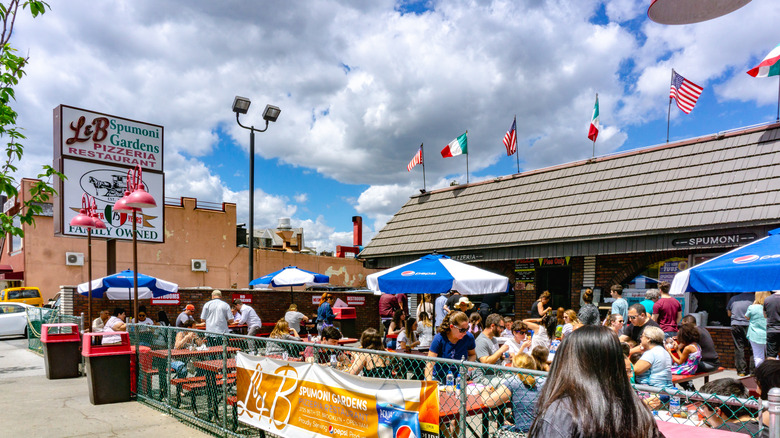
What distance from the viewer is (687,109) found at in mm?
12953

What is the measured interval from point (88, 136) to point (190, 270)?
13528mm

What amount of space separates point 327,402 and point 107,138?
604 inches

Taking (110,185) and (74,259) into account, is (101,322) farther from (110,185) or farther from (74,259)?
(74,259)

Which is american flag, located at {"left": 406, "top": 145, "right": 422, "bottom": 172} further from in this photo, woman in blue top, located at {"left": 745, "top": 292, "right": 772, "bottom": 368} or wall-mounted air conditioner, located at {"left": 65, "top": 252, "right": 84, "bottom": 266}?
wall-mounted air conditioner, located at {"left": 65, "top": 252, "right": 84, "bottom": 266}

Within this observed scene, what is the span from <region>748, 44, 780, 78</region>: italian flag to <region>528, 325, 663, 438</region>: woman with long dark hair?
1175 centimetres

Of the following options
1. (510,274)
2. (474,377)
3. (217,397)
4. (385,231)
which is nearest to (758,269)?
(474,377)

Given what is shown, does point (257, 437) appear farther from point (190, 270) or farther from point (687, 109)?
point (190, 270)

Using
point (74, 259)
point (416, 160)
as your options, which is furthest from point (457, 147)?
point (74, 259)

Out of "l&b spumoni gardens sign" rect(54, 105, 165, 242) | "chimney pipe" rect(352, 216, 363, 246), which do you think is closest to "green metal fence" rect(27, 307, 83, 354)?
"l&b spumoni gardens sign" rect(54, 105, 165, 242)

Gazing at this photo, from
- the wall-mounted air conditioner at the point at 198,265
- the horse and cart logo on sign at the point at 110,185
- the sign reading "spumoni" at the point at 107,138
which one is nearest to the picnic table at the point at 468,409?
the horse and cart logo on sign at the point at 110,185

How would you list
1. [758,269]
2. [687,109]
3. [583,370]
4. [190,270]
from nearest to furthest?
[583,370], [758,269], [687,109], [190,270]

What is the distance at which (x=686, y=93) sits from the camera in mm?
13039

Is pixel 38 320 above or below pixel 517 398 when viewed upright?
below

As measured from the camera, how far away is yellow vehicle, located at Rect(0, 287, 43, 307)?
72.2 feet
